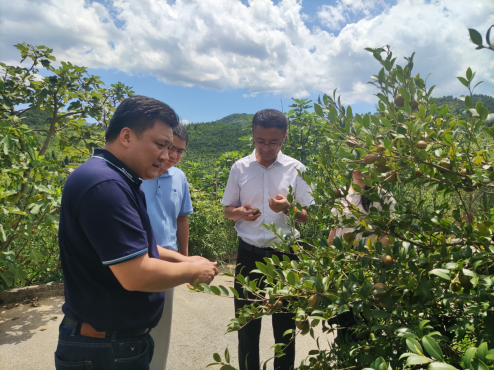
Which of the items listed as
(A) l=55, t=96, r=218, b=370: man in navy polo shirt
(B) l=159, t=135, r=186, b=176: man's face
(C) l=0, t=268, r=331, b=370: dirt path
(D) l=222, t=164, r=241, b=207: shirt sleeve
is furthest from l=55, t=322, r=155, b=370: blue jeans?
(C) l=0, t=268, r=331, b=370: dirt path

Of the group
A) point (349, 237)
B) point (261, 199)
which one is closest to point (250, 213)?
point (261, 199)

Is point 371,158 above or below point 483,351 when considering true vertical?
above

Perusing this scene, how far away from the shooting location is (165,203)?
8.46 ft

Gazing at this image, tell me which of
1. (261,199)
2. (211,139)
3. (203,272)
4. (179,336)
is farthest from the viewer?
(211,139)

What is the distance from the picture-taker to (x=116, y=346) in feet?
4.81

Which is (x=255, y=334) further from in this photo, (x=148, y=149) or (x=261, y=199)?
(x=148, y=149)

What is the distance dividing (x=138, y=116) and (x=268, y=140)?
1.29 metres

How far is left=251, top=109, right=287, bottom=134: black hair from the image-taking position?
2.62m

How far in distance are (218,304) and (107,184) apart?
3553 millimetres

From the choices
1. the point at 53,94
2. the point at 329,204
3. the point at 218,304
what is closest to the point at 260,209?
the point at 329,204

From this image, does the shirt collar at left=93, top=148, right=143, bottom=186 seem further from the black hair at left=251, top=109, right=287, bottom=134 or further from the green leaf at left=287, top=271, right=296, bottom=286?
the black hair at left=251, top=109, right=287, bottom=134

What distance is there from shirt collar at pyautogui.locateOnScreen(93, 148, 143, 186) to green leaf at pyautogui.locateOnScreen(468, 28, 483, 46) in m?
1.33

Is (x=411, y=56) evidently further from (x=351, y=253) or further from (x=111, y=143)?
(x=111, y=143)

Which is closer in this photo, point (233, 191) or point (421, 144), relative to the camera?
point (421, 144)
